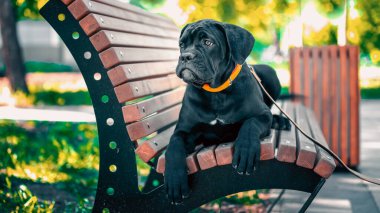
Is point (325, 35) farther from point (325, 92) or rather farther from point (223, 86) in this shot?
point (223, 86)

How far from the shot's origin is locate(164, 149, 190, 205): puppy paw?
2875mm

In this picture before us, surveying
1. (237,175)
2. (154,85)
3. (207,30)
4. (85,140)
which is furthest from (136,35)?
(85,140)

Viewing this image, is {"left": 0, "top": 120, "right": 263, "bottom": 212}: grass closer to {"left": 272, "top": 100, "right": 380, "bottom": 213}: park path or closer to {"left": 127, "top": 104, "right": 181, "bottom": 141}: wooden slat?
{"left": 272, "top": 100, "right": 380, "bottom": 213}: park path

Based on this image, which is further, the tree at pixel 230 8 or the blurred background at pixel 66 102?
the tree at pixel 230 8

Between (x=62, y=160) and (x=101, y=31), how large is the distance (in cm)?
Result: 339

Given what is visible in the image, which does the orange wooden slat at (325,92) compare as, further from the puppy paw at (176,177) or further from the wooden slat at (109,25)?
the puppy paw at (176,177)

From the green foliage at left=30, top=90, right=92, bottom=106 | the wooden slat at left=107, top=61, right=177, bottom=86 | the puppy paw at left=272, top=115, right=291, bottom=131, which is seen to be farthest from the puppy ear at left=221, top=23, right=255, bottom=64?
the green foliage at left=30, top=90, right=92, bottom=106

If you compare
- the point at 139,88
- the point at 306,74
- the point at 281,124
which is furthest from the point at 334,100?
the point at 139,88

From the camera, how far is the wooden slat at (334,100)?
6082mm

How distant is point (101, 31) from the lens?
3.11m

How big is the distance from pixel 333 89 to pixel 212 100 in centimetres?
330

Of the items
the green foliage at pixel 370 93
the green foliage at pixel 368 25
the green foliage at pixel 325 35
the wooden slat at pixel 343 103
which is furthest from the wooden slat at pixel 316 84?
the green foliage at pixel 325 35

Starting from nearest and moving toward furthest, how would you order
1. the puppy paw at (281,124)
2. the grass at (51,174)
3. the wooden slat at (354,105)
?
1. the puppy paw at (281,124)
2. the grass at (51,174)
3. the wooden slat at (354,105)

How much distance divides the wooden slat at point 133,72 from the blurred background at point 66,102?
1.21 m
